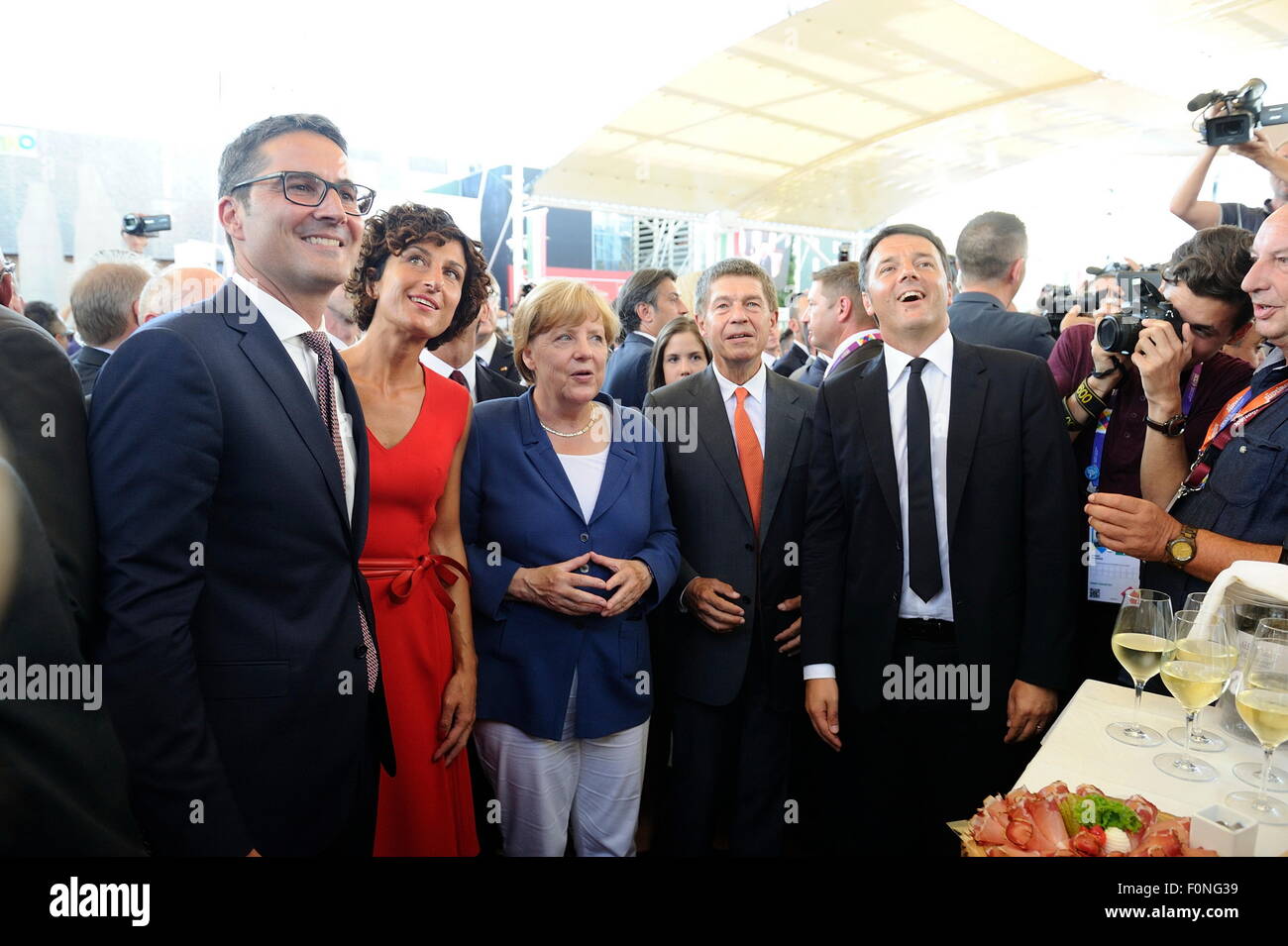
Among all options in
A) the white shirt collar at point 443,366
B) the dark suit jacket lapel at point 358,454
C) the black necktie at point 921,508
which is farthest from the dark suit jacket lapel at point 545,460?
the white shirt collar at point 443,366

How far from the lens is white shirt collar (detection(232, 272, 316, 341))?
1453mm

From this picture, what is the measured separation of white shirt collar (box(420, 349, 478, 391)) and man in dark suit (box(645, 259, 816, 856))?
116cm

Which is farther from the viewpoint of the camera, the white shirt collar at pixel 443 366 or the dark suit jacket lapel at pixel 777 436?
the white shirt collar at pixel 443 366

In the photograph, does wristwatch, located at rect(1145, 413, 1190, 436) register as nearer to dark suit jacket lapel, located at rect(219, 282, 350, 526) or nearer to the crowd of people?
the crowd of people

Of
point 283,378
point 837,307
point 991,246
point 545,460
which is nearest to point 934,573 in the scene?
point 545,460

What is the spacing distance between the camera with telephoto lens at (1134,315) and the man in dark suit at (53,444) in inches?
96.1

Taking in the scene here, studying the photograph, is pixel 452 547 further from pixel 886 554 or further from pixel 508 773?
pixel 886 554

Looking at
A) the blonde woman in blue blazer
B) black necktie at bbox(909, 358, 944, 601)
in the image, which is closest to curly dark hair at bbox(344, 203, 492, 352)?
the blonde woman in blue blazer

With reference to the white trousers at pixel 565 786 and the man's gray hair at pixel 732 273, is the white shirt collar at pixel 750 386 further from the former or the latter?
the white trousers at pixel 565 786

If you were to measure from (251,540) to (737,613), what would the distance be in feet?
4.67

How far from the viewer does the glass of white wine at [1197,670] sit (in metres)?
1.39

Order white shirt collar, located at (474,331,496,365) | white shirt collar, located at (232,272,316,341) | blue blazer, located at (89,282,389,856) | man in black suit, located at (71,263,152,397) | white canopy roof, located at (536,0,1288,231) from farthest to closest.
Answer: white canopy roof, located at (536,0,1288,231) → white shirt collar, located at (474,331,496,365) → man in black suit, located at (71,263,152,397) → white shirt collar, located at (232,272,316,341) → blue blazer, located at (89,282,389,856)

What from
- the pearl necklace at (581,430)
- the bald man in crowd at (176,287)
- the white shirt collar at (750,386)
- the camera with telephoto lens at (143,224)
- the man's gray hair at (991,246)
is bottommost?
the pearl necklace at (581,430)

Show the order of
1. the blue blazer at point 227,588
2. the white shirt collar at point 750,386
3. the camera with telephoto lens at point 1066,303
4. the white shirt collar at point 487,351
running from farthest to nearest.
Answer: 1. the white shirt collar at point 487,351
2. the camera with telephoto lens at point 1066,303
3. the white shirt collar at point 750,386
4. the blue blazer at point 227,588
